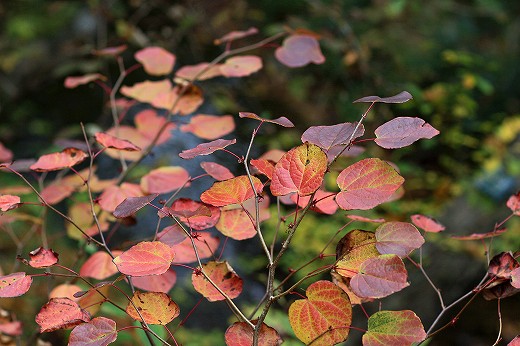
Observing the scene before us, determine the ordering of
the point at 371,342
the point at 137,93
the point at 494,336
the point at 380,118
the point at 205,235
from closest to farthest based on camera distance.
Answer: the point at 371,342, the point at 205,235, the point at 137,93, the point at 494,336, the point at 380,118

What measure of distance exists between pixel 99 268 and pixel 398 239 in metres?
0.47

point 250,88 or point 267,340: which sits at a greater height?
point 267,340

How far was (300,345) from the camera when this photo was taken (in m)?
1.45

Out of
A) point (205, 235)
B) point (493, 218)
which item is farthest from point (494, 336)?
point (205, 235)

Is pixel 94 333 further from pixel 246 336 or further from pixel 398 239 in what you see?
pixel 398 239

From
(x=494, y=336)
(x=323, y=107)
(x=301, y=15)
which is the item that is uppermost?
(x=301, y=15)

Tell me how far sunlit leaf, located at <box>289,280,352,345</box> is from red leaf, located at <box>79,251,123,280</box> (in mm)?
336

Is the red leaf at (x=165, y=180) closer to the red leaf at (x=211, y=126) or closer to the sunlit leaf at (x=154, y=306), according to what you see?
the red leaf at (x=211, y=126)

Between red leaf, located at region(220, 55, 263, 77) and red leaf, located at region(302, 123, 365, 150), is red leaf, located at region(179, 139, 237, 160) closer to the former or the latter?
red leaf, located at region(302, 123, 365, 150)

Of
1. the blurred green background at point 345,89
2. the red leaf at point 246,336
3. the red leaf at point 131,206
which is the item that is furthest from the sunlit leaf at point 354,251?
the blurred green background at point 345,89

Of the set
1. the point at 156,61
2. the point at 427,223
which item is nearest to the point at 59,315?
the point at 427,223

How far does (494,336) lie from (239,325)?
5.77ft

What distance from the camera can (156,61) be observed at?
1.10m

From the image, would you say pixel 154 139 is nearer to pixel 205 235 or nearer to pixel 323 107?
pixel 205 235
